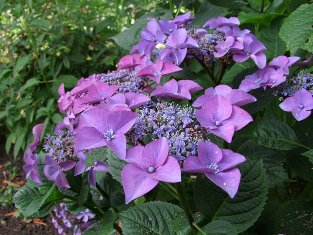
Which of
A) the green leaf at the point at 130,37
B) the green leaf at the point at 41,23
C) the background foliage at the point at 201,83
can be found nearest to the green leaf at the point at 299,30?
the background foliage at the point at 201,83

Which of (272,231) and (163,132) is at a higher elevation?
(163,132)

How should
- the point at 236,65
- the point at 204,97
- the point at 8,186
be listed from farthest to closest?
the point at 8,186 < the point at 236,65 < the point at 204,97

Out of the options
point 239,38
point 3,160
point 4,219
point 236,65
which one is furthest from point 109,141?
point 3,160

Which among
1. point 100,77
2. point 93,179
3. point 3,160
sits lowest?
point 3,160

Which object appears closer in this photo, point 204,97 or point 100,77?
point 204,97

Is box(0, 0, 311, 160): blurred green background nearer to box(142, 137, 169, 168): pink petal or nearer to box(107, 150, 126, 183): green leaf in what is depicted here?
box(107, 150, 126, 183): green leaf

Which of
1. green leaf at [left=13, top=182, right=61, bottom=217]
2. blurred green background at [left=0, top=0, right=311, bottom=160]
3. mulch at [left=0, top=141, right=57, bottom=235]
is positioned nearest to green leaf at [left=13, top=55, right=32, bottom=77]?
blurred green background at [left=0, top=0, right=311, bottom=160]

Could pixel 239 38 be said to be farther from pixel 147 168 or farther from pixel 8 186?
pixel 8 186
